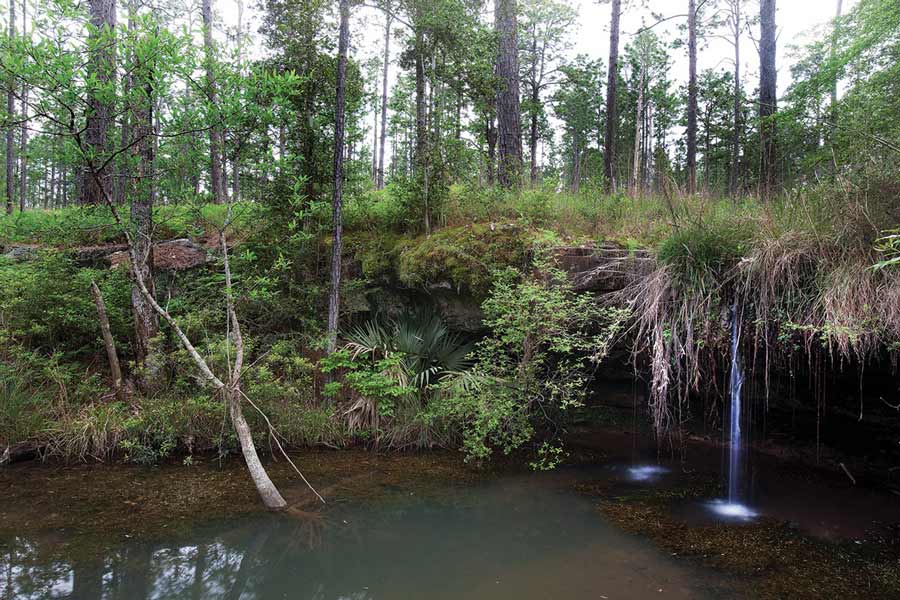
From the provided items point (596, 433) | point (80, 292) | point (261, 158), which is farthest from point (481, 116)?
point (80, 292)

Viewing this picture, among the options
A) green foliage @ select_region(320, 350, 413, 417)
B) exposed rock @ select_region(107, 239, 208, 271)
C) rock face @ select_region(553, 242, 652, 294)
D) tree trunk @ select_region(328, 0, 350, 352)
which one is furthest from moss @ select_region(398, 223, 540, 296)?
exposed rock @ select_region(107, 239, 208, 271)

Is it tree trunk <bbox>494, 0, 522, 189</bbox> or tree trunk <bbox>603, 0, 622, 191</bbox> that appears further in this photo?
tree trunk <bbox>603, 0, 622, 191</bbox>

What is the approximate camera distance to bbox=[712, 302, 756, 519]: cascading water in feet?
14.7

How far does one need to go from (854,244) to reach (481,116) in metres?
5.94

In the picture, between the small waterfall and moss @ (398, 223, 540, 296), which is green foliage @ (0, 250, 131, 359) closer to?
moss @ (398, 223, 540, 296)

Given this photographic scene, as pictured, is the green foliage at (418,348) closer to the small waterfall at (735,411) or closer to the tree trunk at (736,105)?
the small waterfall at (735,411)

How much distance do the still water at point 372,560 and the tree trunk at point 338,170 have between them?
9.09 feet

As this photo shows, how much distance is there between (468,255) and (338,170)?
7.02ft

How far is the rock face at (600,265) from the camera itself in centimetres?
560

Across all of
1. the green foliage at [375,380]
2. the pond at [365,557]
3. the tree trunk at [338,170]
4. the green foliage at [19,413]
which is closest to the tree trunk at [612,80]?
the tree trunk at [338,170]

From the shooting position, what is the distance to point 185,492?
4.71 metres

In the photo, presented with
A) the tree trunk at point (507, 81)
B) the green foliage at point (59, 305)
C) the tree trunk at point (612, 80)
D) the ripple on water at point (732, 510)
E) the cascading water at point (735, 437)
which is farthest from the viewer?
the tree trunk at point (612, 80)

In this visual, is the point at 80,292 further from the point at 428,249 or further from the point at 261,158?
the point at 428,249

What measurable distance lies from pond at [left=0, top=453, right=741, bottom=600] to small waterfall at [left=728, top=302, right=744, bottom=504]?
1.65 m
